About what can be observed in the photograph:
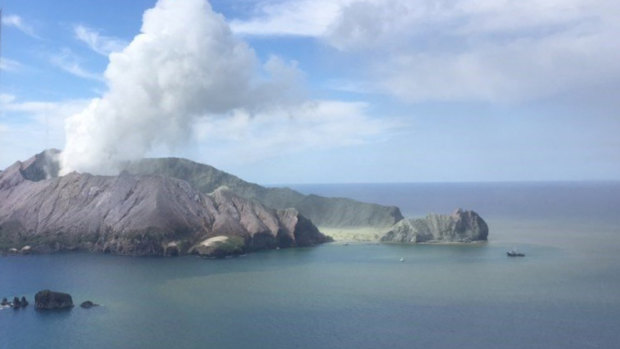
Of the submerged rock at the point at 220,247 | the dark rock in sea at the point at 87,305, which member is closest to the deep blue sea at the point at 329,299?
the dark rock in sea at the point at 87,305

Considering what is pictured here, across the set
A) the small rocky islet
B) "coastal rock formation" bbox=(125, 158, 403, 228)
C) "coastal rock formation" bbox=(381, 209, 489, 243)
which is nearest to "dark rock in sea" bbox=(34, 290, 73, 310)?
the small rocky islet

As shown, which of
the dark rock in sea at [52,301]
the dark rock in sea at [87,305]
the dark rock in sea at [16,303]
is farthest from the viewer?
the dark rock in sea at [16,303]

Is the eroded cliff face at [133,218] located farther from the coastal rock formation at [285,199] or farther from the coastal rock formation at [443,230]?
the coastal rock formation at [285,199]

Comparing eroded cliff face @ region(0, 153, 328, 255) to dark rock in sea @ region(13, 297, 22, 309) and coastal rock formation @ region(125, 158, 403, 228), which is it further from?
dark rock in sea @ region(13, 297, 22, 309)

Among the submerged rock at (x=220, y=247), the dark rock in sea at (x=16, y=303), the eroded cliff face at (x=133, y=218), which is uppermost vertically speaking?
the eroded cliff face at (x=133, y=218)

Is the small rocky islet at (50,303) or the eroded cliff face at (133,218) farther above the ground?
the eroded cliff face at (133,218)

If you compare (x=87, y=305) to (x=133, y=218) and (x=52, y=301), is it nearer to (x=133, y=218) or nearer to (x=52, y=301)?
(x=52, y=301)

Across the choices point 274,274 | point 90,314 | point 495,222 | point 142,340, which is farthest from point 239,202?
point 495,222

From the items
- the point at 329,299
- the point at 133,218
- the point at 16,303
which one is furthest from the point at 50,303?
the point at 133,218
